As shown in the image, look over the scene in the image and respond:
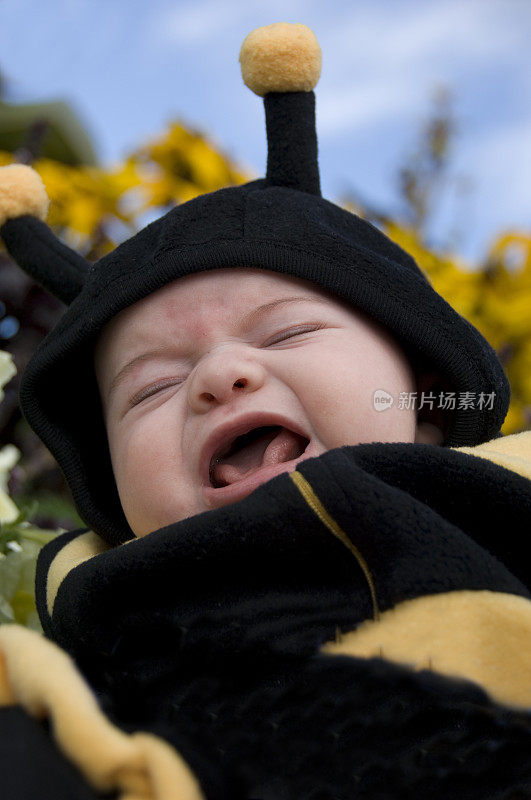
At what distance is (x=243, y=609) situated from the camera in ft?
2.10

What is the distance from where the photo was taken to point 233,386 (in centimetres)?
78

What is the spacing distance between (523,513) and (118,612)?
38 cm

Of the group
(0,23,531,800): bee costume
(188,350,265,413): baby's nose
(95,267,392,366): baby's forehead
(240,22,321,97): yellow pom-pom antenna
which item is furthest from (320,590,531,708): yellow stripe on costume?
(240,22,321,97): yellow pom-pom antenna

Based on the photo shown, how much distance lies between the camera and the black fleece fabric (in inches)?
21.2

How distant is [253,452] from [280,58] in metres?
0.56

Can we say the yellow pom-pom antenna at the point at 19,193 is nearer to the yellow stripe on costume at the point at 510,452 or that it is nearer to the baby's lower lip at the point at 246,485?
the baby's lower lip at the point at 246,485

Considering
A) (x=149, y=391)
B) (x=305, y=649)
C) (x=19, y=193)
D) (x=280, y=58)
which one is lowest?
(x=305, y=649)

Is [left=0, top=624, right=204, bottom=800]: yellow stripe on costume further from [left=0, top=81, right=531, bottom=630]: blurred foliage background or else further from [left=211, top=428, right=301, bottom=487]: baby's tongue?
[left=0, top=81, right=531, bottom=630]: blurred foliage background

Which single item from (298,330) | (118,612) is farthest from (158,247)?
(118,612)

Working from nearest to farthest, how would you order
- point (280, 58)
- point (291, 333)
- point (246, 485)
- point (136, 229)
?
1. point (246, 485)
2. point (291, 333)
3. point (280, 58)
4. point (136, 229)

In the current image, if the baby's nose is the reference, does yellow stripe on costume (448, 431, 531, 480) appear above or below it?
below

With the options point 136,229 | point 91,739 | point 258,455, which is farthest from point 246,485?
point 136,229

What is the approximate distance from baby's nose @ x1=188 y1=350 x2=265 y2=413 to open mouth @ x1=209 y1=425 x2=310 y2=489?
0.05 m

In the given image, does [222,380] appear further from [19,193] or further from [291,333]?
[19,193]
